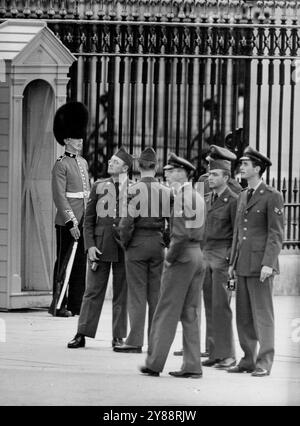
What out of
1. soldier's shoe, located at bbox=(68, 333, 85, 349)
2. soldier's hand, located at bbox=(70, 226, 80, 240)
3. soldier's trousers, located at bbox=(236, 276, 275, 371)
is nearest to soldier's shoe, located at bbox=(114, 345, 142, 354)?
soldier's shoe, located at bbox=(68, 333, 85, 349)

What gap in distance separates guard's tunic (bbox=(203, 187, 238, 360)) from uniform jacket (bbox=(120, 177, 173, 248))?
35 cm

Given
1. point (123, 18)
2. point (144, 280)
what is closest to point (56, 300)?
point (144, 280)

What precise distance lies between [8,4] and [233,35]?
2.21 metres

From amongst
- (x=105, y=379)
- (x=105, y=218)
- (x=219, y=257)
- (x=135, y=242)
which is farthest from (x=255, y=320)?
(x=105, y=218)

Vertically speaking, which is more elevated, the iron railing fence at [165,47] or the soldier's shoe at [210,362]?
the iron railing fence at [165,47]

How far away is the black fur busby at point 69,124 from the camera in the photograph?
1376 centimetres

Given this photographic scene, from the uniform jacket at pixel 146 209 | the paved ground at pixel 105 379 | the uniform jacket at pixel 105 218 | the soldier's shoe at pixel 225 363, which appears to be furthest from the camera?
the uniform jacket at pixel 105 218

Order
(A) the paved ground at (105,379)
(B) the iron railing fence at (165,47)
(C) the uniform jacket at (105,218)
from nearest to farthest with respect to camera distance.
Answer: (A) the paved ground at (105,379), (C) the uniform jacket at (105,218), (B) the iron railing fence at (165,47)

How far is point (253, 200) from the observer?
1106cm

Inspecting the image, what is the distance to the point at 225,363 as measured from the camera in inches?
448

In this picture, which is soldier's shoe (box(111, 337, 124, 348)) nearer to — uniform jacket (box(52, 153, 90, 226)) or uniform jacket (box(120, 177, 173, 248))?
uniform jacket (box(120, 177, 173, 248))

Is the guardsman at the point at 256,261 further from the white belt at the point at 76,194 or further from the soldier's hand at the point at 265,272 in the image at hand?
the white belt at the point at 76,194

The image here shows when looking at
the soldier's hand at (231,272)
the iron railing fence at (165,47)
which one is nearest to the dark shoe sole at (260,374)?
the soldier's hand at (231,272)

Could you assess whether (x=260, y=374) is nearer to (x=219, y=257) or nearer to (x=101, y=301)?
(x=219, y=257)
